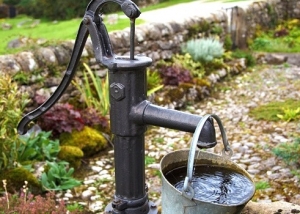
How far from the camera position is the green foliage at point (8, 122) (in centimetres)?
367

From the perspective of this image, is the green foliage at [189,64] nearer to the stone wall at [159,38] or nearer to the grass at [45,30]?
the stone wall at [159,38]

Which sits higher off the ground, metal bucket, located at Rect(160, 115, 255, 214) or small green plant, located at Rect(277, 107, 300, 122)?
metal bucket, located at Rect(160, 115, 255, 214)

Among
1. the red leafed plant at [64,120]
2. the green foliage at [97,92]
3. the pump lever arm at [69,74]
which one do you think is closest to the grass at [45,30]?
the green foliage at [97,92]

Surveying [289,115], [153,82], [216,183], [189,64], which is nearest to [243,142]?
[289,115]

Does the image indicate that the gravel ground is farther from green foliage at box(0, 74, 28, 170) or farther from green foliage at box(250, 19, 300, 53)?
green foliage at box(250, 19, 300, 53)

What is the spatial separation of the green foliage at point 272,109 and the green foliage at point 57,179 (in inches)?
112

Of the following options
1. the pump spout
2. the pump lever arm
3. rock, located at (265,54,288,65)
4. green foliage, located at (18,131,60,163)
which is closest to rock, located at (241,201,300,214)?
the pump spout

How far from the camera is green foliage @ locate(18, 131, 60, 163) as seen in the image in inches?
160

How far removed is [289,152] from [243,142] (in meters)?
0.70

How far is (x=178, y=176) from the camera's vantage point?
1.56 metres

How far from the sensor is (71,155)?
438cm

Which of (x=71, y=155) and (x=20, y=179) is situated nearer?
(x=20, y=179)

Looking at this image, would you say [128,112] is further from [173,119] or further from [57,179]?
[57,179]

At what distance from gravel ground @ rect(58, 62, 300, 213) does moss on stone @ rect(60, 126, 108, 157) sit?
0.12m
